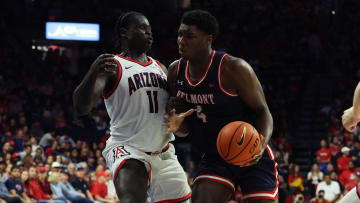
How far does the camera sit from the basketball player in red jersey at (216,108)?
4383 millimetres

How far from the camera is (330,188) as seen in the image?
46.7 ft

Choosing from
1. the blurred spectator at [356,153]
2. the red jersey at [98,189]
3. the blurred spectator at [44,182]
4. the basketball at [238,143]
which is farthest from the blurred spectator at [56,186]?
the basketball at [238,143]

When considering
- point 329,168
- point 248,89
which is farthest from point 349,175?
point 248,89

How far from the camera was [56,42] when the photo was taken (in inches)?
822

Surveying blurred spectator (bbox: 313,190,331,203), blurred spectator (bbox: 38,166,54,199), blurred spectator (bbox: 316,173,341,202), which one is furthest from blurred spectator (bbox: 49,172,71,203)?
blurred spectator (bbox: 316,173,341,202)

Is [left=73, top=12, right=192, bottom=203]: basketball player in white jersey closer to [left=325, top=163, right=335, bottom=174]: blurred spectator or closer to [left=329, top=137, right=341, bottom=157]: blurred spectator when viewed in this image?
[left=325, top=163, right=335, bottom=174]: blurred spectator

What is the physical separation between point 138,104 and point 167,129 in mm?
344

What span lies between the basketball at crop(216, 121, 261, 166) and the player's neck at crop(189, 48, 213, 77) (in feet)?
1.97

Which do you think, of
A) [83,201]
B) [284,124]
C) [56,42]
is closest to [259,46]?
[284,124]

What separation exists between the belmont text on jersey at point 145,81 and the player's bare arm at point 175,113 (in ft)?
0.60

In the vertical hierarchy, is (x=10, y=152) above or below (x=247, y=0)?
below

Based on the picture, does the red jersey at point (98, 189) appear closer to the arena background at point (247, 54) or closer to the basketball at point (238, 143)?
the arena background at point (247, 54)

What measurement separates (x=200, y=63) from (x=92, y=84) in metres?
0.85

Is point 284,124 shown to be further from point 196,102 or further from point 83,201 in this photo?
point 196,102
